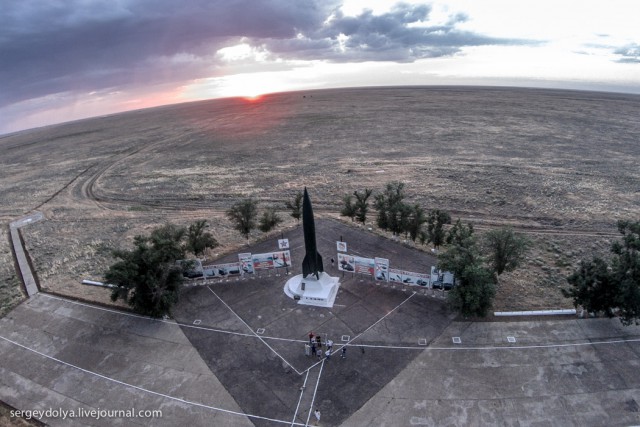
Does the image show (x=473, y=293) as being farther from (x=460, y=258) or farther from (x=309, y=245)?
(x=309, y=245)

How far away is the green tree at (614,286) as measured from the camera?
2333cm

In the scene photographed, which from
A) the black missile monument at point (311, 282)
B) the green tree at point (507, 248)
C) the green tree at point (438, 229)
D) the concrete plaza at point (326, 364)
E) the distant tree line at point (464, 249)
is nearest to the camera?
the concrete plaza at point (326, 364)

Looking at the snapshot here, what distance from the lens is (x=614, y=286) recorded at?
24203mm

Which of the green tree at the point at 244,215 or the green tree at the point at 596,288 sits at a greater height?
the green tree at the point at 244,215

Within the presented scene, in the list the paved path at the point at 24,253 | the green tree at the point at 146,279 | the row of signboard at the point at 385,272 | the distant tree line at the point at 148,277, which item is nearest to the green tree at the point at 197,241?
the distant tree line at the point at 148,277

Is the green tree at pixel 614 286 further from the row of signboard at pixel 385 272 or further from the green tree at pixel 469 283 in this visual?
the row of signboard at pixel 385 272

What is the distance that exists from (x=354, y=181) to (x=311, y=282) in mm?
37615

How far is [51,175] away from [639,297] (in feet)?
372

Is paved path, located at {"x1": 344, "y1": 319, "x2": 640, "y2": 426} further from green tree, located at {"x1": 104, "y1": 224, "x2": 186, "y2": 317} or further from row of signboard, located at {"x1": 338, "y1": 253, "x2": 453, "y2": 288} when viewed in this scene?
green tree, located at {"x1": 104, "y1": 224, "x2": 186, "y2": 317}

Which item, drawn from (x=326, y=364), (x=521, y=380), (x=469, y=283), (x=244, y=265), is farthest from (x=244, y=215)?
(x=521, y=380)

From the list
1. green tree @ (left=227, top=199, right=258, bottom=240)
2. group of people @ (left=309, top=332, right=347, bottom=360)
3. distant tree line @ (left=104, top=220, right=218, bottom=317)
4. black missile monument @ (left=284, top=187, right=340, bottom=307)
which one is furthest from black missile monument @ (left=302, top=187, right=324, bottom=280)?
green tree @ (left=227, top=199, right=258, bottom=240)

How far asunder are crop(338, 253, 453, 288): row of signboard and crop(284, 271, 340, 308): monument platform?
194cm

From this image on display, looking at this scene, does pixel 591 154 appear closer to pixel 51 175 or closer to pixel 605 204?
pixel 605 204

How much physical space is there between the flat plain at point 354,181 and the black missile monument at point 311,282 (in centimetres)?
1314
